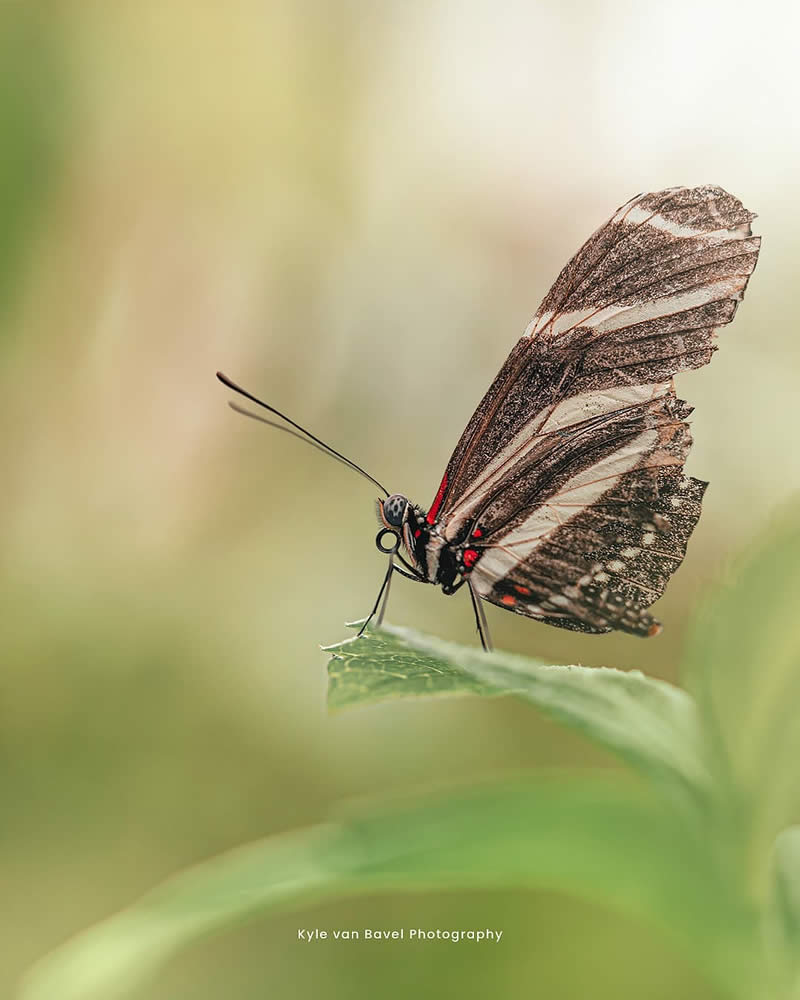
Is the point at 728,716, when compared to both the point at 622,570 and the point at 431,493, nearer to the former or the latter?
the point at 622,570

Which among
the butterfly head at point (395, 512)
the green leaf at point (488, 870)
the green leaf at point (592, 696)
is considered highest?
the butterfly head at point (395, 512)

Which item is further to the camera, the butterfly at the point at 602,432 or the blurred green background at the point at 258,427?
the blurred green background at the point at 258,427

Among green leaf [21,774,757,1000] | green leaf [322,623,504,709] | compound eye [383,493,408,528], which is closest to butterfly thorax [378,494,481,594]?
compound eye [383,493,408,528]

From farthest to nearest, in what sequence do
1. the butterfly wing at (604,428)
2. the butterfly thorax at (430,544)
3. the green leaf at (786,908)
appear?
the butterfly thorax at (430,544)
the butterfly wing at (604,428)
the green leaf at (786,908)

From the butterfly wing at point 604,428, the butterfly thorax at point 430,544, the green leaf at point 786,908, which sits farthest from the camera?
the butterfly thorax at point 430,544

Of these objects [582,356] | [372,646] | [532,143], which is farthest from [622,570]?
[532,143]

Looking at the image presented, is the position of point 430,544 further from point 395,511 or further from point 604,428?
point 604,428

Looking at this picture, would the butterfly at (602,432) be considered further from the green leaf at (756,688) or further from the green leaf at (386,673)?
the green leaf at (756,688)

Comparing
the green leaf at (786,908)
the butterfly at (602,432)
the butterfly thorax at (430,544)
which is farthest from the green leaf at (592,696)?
the butterfly thorax at (430,544)

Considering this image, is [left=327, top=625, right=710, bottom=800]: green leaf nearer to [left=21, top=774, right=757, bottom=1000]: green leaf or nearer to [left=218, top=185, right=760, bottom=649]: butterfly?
[left=21, top=774, right=757, bottom=1000]: green leaf
